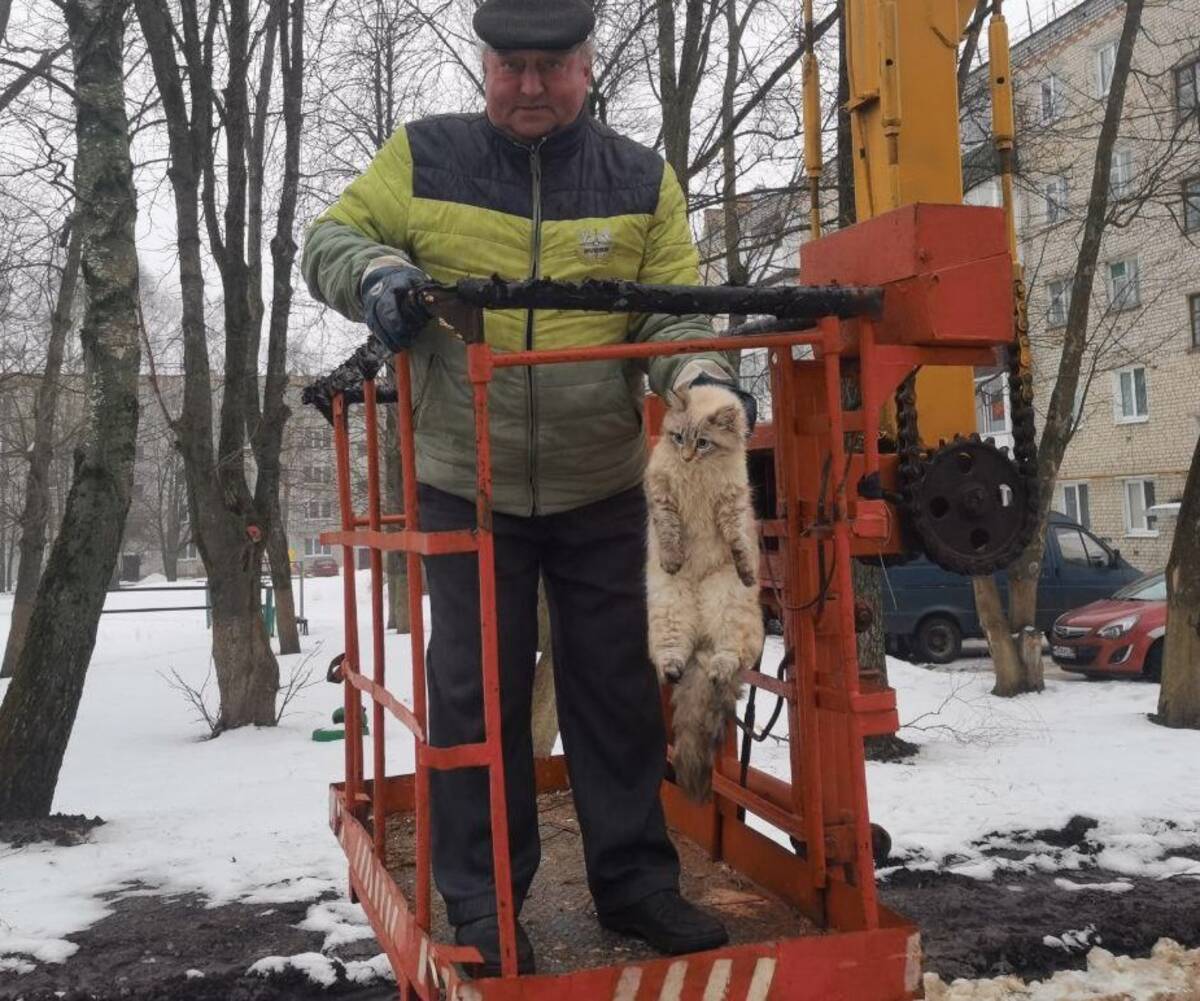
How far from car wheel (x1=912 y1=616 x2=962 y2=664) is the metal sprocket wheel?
12.2 meters

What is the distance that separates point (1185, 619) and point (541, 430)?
724 cm

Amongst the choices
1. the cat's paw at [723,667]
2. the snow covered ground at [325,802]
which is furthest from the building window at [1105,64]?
the cat's paw at [723,667]

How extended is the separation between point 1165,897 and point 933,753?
10.3 feet

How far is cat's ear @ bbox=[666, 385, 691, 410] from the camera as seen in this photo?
7.93 ft

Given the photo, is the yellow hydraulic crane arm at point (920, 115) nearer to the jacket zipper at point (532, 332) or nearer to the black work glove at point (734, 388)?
the black work glove at point (734, 388)

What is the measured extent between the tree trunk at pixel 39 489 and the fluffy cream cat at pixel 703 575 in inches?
545

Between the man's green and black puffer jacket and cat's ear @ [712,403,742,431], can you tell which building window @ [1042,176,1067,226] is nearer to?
the man's green and black puffer jacket

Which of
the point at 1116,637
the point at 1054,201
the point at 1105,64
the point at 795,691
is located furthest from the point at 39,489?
the point at 1105,64

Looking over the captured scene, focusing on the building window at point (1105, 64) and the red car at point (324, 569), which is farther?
the red car at point (324, 569)

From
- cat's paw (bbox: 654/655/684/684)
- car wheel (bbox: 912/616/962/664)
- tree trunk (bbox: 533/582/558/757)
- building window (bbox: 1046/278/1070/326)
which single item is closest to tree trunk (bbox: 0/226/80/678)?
tree trunk (bbox: 533/582/558/757)

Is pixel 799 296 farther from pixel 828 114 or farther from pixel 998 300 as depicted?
pixel 828 114

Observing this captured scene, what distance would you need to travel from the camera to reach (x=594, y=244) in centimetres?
273

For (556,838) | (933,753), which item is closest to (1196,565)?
(933,753)

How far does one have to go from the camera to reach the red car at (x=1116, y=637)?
39.2 ft
